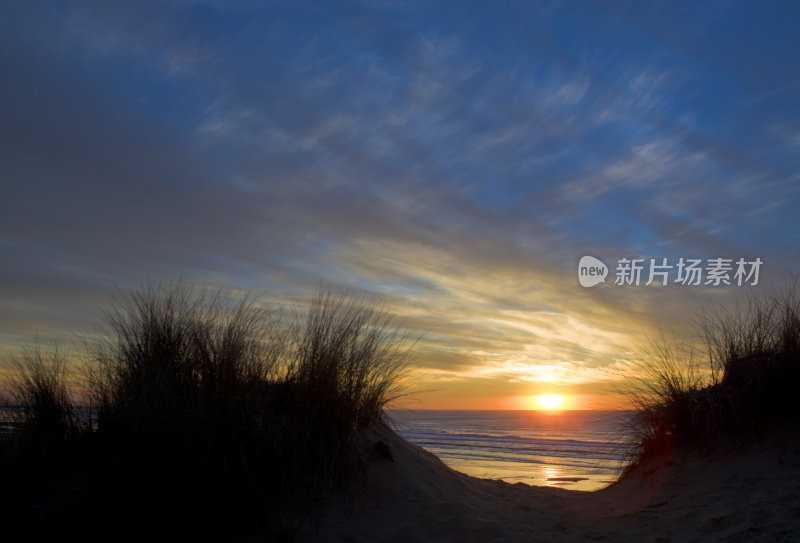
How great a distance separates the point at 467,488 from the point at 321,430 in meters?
2.16

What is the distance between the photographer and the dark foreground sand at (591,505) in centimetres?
434

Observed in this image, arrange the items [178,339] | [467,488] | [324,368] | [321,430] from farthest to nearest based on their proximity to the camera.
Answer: [467,488] → [178,339] → [324,368] → [321,430]

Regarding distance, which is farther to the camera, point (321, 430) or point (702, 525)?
point (321, 430)

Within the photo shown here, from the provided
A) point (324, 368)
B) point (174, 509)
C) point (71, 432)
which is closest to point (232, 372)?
point (324, 368)

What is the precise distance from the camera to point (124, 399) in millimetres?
5219

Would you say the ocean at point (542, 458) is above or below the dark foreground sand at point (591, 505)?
below

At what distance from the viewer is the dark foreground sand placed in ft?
14.3

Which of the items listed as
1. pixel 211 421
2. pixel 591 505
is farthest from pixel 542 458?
pixel 211 421

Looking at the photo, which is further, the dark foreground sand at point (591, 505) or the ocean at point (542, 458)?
the ocean at point (542, 458)

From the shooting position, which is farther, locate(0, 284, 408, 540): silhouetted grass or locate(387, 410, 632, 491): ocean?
locate(387, 410, 632, 491): ocean

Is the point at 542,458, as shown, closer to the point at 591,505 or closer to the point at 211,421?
the point at 591,505

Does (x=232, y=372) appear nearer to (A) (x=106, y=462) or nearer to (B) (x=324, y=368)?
(B) (x=324, y=368)

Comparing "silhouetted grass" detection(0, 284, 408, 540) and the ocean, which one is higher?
"silhouetted grass" detection(0, 284, 408, 540)

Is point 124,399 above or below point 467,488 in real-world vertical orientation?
above
